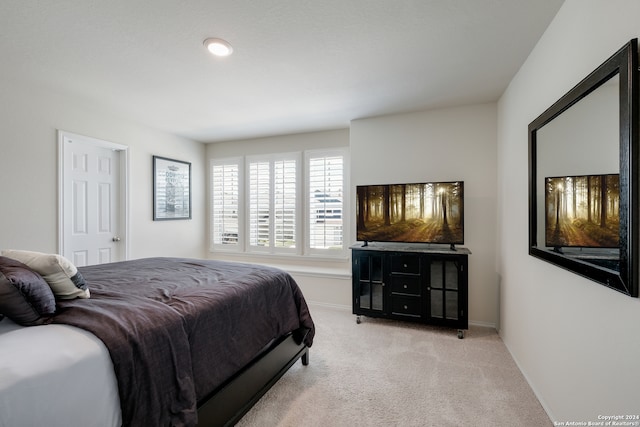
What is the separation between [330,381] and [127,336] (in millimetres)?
1580

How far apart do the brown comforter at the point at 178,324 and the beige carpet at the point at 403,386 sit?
40cm

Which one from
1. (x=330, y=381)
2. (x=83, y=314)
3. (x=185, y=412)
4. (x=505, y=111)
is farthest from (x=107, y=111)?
(x=505, y=111)

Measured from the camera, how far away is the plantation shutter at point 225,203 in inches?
193

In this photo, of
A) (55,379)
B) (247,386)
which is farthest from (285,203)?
(55,379)

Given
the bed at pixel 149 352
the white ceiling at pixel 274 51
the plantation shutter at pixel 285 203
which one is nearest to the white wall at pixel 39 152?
the white ceiling at pixel 274 51

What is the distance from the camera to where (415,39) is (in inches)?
80.9

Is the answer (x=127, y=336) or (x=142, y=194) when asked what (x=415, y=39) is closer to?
(x=127, y=336)

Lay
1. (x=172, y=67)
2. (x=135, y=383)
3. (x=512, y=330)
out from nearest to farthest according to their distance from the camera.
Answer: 1. (x=135, y=383)
2. (x=172, y=67)
3. (x=512, y=330)

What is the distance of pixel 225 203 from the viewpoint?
497 centimetres

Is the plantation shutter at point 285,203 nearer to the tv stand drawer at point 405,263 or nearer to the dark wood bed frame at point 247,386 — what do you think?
the tv stand drawer at point 405,263

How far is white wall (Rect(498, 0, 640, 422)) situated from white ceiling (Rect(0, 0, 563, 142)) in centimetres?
25

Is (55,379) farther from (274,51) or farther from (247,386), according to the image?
(274,51)

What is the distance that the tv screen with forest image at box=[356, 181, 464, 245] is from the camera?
3.17 metres

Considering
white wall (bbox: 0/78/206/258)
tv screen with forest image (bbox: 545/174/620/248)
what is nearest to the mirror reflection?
tv screen with forest image (bbox: 545/174/620/248)
